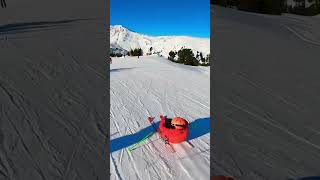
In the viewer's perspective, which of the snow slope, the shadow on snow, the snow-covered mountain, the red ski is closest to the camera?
the snow slope

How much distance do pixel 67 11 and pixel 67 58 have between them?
7303 millimetres

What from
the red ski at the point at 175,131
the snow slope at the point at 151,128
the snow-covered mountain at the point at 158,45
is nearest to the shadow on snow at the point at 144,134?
the snow slope at the point at 151,128

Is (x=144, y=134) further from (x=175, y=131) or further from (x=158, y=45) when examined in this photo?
(x=158, y=45)

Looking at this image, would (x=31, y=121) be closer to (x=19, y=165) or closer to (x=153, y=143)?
(x=19, y=165)

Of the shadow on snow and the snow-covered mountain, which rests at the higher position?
the snow-covered mountain

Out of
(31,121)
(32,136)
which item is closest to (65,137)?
(32,136)

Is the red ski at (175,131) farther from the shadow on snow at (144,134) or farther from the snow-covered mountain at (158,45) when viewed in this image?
the snow-covered mountain at (158,45)

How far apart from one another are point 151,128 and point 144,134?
29 cm

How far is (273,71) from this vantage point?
277 inches

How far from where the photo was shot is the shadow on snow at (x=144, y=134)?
408 cm

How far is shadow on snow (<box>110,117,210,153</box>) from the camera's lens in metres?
4.08

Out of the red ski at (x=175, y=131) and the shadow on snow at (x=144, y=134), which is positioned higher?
the red ski at (x=175, y=131)

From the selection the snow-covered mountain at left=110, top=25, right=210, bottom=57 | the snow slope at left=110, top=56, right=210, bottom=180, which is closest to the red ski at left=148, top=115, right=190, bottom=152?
the snow slope at left=110, top=56, right=210, bottom=180

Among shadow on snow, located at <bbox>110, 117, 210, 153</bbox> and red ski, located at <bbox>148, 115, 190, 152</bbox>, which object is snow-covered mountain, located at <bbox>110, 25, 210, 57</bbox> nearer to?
red ski, located at <bbox>148, 115, 190, 152</bbox>
